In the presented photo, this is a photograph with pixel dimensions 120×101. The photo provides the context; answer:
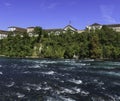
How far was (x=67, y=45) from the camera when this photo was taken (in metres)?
141

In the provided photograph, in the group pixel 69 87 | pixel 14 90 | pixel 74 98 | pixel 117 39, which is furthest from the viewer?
pixel 117 39

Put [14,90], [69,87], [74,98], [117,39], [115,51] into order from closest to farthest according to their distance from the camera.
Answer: [74,98] → [14,90] → [69,87] → [115,51] → [117,39]

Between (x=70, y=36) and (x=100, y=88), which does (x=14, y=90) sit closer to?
(x=100, y=88)

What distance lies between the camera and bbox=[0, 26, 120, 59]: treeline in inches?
5157

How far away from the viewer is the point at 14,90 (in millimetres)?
32594

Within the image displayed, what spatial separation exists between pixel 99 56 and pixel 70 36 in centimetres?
2443

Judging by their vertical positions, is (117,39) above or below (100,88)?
above

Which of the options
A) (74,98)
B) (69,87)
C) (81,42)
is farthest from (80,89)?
(81,42)

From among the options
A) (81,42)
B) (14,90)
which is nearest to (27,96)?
(14,90)

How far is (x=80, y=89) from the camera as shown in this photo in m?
34.4

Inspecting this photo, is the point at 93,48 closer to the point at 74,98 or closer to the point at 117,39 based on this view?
the point at 117,39

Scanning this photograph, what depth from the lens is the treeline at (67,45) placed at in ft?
430

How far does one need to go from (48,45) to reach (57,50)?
947cm

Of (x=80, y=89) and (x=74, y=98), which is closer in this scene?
(x=74, y=98)
